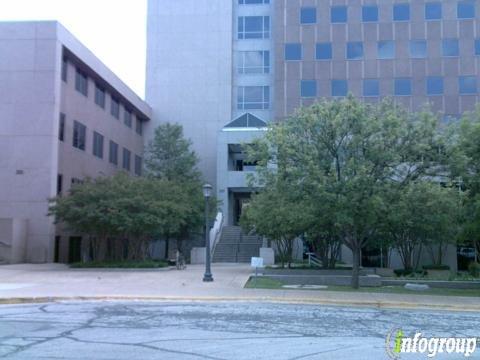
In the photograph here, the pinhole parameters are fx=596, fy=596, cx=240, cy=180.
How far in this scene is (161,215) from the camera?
31344 mm

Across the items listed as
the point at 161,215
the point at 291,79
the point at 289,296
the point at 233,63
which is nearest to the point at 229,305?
the point at 289,296

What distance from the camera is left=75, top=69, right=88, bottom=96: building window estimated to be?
41278 millimetres

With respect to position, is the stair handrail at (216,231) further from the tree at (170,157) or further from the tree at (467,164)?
the tree at (467,164)

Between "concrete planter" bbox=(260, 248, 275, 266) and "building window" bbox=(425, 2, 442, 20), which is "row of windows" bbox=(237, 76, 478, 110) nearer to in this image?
"building window" bbox=(425, 2, 442, 20)

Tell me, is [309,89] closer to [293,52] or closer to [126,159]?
[293,52]

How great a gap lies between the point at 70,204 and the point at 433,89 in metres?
36.3

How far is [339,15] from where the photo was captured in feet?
182

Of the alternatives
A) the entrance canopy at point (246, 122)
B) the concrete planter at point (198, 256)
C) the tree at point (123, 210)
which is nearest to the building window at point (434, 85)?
the entrance canopy at point (246, 122)

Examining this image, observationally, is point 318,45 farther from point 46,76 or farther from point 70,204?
point 70,204

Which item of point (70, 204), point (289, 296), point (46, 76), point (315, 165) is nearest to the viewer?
point (289, 296)

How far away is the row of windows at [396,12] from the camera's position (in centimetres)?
5453

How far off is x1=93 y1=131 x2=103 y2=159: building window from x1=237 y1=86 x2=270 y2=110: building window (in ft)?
54.4

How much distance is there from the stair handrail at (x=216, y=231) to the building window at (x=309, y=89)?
15187 mm

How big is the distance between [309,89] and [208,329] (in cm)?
4510
